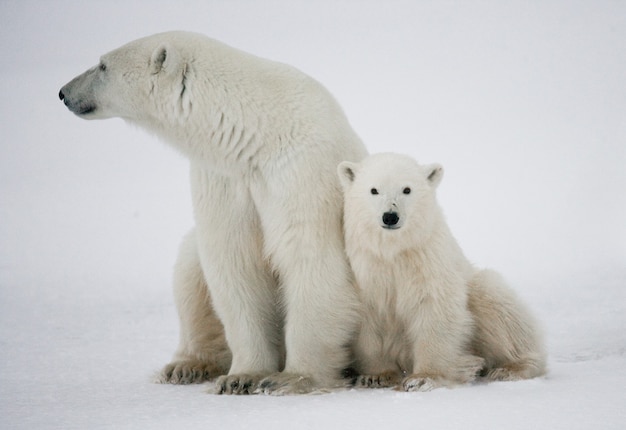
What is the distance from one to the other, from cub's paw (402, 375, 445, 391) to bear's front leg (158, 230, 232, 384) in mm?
1520

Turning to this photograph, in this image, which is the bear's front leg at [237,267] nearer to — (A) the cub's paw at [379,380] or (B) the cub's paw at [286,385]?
(B) the cub's paw at [286,385]

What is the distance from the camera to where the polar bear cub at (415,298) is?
4.79m

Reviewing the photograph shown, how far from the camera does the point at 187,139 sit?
201 inches

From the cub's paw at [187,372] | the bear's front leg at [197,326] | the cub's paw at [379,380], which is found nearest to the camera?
the cub's paw at [379,380]

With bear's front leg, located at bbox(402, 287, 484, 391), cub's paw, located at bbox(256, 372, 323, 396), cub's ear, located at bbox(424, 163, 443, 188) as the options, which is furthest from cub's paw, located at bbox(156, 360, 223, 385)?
cub's ear, located at bbox(424, 163, 443, 188)

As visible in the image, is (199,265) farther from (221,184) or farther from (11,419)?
(11,419)

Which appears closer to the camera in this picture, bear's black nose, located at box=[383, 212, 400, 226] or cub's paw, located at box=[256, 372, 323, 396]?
bear's black nose, located at box=[383, 212, 400, 226]

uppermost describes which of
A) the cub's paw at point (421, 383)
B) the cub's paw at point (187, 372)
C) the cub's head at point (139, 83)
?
the cub's head at point (139, 83)

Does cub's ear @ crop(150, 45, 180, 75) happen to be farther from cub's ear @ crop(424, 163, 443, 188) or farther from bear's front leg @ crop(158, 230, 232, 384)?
cub's ear @ crop(424, 163, 443, 188)

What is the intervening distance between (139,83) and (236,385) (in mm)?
1851

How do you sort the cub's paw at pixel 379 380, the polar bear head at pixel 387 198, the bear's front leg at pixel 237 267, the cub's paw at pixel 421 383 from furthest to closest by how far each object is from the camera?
1. the bear's front leg at pixel 237 267
2. the cub's paw at pixel 379 380
3. the polar bear head at pixel 387 198
4. the cub's paw at pixel 421 383

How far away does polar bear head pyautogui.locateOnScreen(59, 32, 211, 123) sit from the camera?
5016mm

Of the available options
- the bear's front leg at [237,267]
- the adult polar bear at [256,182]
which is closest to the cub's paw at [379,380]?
the adult polar bear at [256,182]

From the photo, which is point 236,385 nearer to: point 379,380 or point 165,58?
point 379,380
